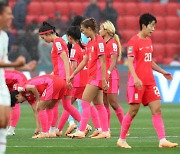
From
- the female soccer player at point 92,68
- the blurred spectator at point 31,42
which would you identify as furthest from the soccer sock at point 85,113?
the blurred spectator at point 31,42

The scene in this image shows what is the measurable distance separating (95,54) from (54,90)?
3.63ft

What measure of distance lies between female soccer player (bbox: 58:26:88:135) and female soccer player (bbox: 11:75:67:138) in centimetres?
80

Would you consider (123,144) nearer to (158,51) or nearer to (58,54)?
(58,54)

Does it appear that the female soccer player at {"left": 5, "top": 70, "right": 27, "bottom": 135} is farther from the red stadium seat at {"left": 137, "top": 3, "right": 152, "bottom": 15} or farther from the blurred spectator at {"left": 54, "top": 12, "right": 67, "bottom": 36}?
the red stadium seat at {"left": 137, "top": 3, "right": 152, "bottom": 15}

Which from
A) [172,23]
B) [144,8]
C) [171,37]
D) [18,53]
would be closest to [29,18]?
[18,53]

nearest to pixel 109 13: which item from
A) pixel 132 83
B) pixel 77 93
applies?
pixel 77 93

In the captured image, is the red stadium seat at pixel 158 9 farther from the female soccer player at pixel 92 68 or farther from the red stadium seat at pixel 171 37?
the female soccer player at pixel 92 68

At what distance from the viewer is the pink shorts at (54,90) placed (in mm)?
15812

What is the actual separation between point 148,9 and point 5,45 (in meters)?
20.4

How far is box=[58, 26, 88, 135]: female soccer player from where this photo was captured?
1648cm

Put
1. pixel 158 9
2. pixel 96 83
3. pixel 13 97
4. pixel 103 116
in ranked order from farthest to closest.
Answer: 1. pixel 158 9
2. pixel 103 116
3. pixel 96 83
4. pixel 13 97

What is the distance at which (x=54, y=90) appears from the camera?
1581cm

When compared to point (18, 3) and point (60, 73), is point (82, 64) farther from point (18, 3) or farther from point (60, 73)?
point (18, 3)

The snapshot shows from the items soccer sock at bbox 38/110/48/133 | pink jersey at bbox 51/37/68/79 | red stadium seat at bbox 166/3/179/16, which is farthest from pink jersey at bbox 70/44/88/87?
red stadium seat at bbox 166/3/179/16
